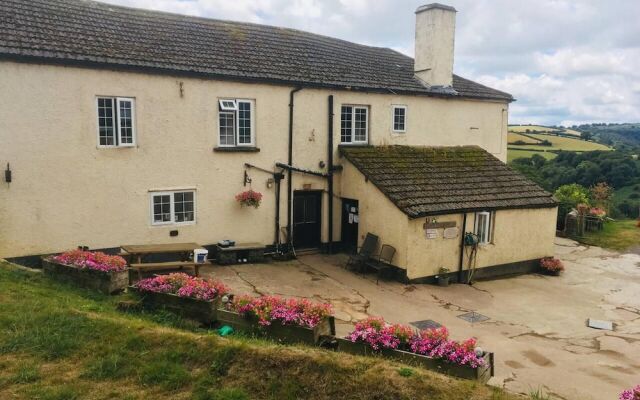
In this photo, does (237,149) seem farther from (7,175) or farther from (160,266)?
(7,175)

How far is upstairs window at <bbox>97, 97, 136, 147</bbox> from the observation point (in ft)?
46.7

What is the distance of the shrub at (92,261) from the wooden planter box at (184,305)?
1190mm

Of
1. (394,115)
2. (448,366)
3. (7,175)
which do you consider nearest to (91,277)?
(7,175)

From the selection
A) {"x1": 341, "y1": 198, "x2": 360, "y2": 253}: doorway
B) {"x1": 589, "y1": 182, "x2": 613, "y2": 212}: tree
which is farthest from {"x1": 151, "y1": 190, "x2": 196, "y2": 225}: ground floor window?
{"x1": 589, "y1": 182, "x2": 613, "y2": 212}: tree

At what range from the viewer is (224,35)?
1811 cm

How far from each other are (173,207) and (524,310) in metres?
10.6

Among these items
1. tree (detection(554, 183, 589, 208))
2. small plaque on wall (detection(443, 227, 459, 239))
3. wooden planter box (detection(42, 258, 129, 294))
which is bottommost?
wooden planter box (detection(42, 258, 129, 294))

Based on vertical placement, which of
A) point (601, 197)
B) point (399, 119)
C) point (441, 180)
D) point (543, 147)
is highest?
point (399, 119)

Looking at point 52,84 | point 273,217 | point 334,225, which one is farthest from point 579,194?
point 52,84

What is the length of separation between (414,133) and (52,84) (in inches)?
508

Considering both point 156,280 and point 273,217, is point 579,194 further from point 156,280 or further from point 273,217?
point 156,280

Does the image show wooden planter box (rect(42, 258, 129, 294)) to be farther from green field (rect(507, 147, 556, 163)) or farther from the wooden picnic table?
green field (rect(507, 147, 556, 163))

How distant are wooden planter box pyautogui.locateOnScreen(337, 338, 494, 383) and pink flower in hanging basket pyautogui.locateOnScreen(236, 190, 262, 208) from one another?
28.9ft

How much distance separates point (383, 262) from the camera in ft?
51.9
